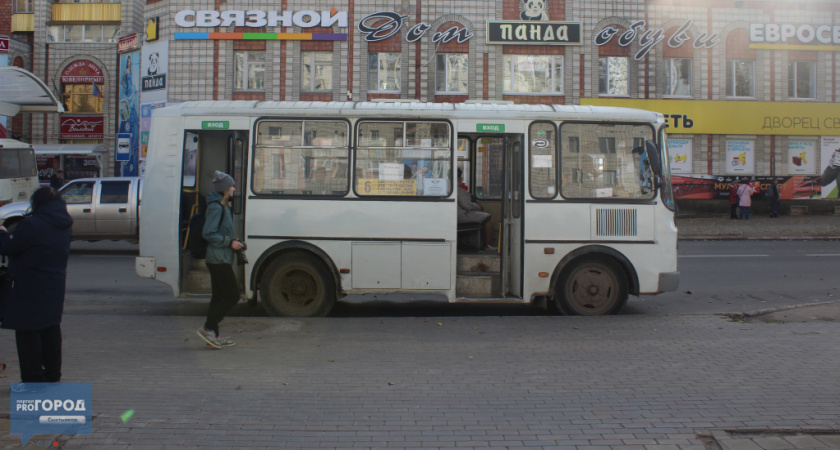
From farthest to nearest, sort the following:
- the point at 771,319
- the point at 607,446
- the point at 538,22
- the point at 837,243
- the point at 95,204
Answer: the point at 538,22 → the point at 837,243 → the point at 95,204 → the point at 771,319 → the point at 607,446

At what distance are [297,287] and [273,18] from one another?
21.7m

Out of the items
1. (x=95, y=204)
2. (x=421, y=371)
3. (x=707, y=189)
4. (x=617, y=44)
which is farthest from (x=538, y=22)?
(x=421, y=371)

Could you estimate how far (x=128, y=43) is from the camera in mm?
32531

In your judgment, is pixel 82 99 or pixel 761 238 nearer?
pixel 761 238

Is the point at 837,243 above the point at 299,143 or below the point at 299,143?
below

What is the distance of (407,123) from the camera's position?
8805 mm

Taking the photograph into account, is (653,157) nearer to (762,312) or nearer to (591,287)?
(591,287)

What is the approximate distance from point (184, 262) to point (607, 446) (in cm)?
619

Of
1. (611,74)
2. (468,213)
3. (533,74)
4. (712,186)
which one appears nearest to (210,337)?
(468,213)

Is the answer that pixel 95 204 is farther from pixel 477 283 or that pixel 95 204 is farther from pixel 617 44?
pixel 617 44

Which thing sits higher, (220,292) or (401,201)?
(401,201)

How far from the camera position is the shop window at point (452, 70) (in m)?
28.4

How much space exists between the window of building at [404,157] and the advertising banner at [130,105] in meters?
26.3

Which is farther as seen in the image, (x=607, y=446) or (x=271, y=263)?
(x=271, y=263)
